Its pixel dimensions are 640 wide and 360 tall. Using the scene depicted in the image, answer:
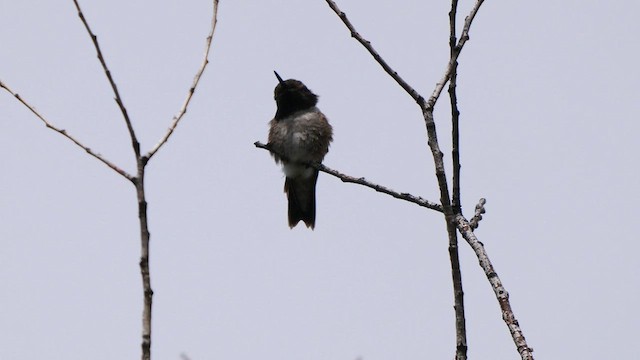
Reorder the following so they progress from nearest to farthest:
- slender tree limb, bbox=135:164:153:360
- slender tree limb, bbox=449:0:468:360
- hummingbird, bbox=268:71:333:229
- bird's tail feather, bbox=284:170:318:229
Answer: slender tree limb, bbox=135:164:153:360
slender tree limb, bbox=449:0:468:360
hummingbird, bbox=268:71:333:229
bird's tail feather, bbox=284:170:318:229

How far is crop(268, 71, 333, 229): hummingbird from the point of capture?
810 centimetres

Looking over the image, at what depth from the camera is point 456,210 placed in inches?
127

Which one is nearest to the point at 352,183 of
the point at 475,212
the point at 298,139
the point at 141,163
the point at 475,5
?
the point at 475,212

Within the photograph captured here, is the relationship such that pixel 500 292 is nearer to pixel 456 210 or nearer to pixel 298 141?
pixel 456 210

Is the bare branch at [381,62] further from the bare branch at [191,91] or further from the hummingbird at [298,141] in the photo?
the hummingbird at [298,141]

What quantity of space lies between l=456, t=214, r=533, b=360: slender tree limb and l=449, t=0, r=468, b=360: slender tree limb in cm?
14

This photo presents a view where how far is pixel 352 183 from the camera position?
160 inches

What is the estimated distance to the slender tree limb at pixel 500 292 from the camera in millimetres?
2709

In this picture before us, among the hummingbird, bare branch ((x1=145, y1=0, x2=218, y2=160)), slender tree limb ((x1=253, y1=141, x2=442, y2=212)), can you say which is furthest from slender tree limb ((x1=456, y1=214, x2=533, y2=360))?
the hummingbird

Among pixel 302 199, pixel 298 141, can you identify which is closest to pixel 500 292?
pixel 298 141

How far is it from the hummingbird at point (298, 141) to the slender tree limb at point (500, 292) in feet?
15.1

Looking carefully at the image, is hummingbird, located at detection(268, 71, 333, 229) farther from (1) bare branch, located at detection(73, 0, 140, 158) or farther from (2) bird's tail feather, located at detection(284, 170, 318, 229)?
(1) bare branch, located at detection(73, 0, 140, 158)

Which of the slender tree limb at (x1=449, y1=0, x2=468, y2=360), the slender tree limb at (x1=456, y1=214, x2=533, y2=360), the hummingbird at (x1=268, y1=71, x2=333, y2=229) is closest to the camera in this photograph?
the slender tree limb at (x1=449, y1=0, x2=468, y2=360)

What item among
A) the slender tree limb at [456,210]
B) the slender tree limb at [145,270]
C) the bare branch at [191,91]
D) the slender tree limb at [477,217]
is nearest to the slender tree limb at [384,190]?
the slender tree limb at [477,217]
